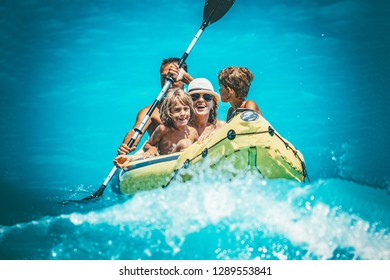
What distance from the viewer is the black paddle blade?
13.6 feet

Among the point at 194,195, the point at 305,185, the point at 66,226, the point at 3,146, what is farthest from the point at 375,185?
the point at 3,146

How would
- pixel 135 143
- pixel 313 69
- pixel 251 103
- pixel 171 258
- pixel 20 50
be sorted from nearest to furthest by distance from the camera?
pixel 171 258
pixel 251 103
pixel 135 143
pixel 20 50
pixel 313 69

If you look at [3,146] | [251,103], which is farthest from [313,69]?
[3,146]

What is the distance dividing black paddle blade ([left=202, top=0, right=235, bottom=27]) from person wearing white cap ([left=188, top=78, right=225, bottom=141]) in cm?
82

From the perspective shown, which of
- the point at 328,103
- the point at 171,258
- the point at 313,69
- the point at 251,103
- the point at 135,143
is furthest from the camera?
the point at 328,103

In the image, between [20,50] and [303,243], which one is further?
[20,50]

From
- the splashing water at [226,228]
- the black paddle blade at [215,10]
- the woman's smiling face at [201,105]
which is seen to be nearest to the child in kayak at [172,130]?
the woman's smiling face at [201,105]

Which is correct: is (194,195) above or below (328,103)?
below

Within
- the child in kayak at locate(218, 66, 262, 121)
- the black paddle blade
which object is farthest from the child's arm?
the black paddle blade

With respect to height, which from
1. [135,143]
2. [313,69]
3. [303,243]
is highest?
[313,69]

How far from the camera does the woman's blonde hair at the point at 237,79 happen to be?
11.3 ft

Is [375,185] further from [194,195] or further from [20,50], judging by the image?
[20,50]

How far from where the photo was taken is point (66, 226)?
321 centimetres

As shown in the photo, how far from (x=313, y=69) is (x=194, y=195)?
3.12 metres
